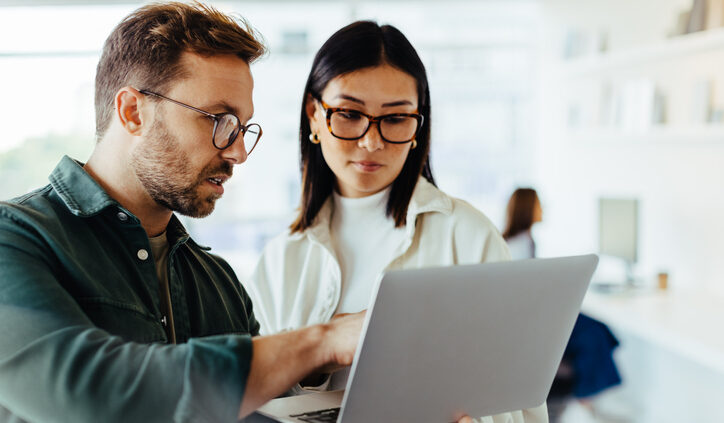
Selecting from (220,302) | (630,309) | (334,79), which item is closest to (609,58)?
(630,309)

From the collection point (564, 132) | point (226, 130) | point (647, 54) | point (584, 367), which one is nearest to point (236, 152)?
point (226, 130)

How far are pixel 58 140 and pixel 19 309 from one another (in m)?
4.74

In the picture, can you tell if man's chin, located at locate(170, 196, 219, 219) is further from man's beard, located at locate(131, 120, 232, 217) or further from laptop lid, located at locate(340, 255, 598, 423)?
laptop lid, located at locate(340, 255, 598, 423)

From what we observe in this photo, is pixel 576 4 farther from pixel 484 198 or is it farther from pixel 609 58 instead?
pixel 484 198

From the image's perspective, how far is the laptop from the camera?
2.89 ft

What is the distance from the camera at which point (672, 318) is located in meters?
2.96

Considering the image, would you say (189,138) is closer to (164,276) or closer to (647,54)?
(164,276)

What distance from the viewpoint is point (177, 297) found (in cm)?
115

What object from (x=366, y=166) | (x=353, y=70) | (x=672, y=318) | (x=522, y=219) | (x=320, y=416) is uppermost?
(x=353, y=70)

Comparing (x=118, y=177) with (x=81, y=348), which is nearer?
(x=81, y=348)

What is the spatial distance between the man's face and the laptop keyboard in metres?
0.37

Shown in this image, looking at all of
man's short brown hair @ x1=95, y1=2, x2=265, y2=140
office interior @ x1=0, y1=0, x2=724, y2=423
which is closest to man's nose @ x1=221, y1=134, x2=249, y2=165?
man's short brown hair @ x1=95, y1=2, x2=265, y2=140

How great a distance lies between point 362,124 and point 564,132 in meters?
3.65

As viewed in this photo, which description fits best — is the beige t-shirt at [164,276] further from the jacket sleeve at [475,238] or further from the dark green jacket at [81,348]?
the jacket sleeve at [475,238]
